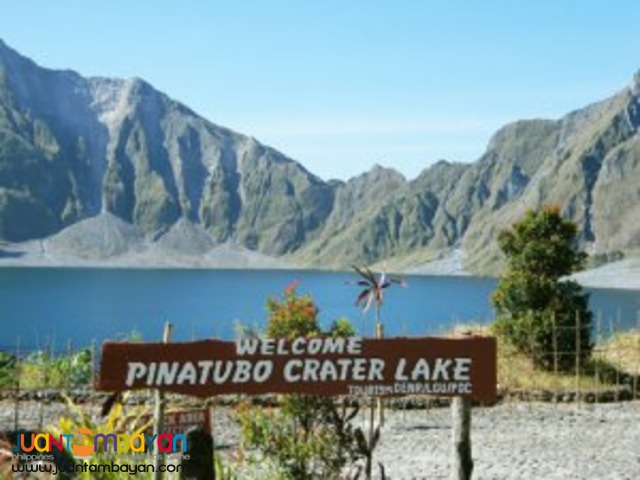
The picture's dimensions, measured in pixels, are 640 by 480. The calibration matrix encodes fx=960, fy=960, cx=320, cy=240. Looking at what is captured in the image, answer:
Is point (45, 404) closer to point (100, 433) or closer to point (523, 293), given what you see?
point (523, 293)

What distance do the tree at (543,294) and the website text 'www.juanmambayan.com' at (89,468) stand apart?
2040 cm

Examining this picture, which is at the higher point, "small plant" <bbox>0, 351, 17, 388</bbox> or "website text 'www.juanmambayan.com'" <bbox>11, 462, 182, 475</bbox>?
"website text 'www.juanmambayan.com'" <bbox>11, 462, 182, 475</bbox>

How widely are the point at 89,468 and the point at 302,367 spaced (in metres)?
2.91

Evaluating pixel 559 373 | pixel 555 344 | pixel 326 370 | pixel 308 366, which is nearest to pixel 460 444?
pixel 326 370

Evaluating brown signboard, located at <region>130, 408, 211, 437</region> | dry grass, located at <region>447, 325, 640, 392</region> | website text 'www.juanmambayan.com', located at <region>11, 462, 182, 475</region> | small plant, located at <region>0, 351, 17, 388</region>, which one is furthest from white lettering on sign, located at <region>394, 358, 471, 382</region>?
small plant, located at <region>0, 351, 17, 388</region>

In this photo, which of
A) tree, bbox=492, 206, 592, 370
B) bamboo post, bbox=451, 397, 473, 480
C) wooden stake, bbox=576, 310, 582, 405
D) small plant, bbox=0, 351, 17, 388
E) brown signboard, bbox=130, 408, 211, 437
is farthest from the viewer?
tree, bbox=492, 206, 592, 370

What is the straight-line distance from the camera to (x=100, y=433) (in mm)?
10312

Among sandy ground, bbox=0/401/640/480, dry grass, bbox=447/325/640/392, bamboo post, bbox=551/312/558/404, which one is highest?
bamboo post, bbox=551/312/558/404

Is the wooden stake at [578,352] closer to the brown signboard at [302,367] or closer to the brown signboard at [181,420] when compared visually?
the brown signboard at [181,420]

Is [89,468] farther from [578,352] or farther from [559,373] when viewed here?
[559,373]

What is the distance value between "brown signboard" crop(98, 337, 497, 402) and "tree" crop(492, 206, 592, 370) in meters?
20.9

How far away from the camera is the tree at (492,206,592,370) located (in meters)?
29.1

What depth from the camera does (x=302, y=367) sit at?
8.05 metres

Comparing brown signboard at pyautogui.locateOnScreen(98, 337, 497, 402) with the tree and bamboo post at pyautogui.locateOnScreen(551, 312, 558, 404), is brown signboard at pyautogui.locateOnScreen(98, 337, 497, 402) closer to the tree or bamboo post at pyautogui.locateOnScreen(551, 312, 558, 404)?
bamboo post at pyautogui.locateOnScreen(551, 312, 558, 404)
